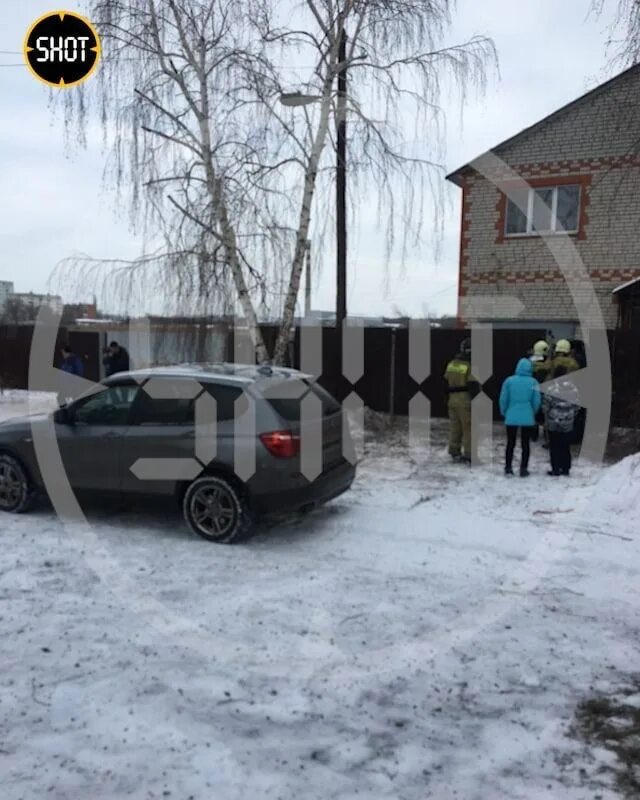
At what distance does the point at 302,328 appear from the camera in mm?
14977

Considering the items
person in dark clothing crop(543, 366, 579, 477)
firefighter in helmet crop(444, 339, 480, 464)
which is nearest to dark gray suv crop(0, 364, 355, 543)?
firefighter in helmet crop(444, 339, 480, 464)

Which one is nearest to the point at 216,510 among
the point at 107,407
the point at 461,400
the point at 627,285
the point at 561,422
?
the point at 107,407

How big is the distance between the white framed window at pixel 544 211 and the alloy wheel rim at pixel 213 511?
12.9 m

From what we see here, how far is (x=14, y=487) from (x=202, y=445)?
220 cm

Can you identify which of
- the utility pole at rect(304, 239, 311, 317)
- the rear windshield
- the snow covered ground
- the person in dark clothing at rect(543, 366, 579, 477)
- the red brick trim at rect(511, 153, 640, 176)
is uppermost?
the red brick trim at rect(511, 153, 640, 176)

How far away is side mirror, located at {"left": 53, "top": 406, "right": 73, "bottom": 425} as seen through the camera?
252 inches

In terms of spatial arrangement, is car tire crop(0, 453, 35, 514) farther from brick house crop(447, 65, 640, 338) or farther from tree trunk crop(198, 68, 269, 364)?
brick house crop(447, 65, 640, 338)

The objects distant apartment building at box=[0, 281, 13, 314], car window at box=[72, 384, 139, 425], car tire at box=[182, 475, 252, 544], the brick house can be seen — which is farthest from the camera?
distant apartment building at box=[0, 281, 13, 314]

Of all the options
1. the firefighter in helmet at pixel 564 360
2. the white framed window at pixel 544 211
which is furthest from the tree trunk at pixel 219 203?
the white framed window at pixel 544 211

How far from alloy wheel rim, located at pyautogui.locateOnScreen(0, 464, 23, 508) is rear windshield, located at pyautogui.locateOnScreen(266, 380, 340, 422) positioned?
2.77 metres

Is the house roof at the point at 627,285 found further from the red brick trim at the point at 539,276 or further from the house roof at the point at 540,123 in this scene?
the house roof at the point at 540,123

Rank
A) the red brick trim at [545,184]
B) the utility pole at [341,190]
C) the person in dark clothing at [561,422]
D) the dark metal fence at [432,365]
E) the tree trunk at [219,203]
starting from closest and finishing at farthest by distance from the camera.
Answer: the person in dark clothing at [561,422], the tree trunk at [219,203], the utility pole at [341,190], the dark metal fence at [432,365], the red brick trim at [545,184]

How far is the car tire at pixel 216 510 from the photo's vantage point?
5.68m

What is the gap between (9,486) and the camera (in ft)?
21.6
